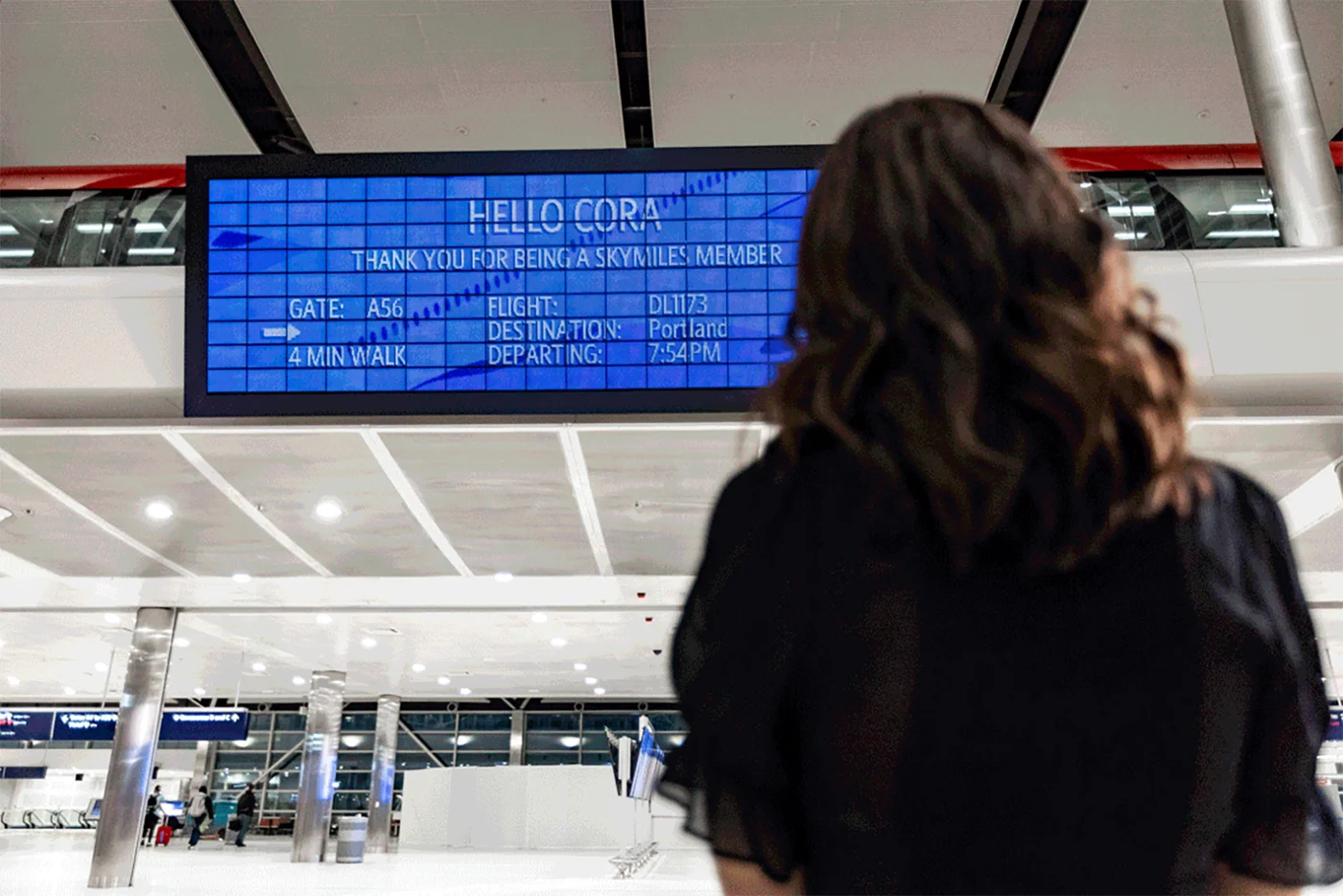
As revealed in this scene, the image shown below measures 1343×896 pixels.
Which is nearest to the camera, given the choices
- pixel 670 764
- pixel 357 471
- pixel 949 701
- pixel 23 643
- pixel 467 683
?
pixel 949 701

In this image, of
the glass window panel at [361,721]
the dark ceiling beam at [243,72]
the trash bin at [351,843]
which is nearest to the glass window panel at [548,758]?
the glass window panel at [361,721]

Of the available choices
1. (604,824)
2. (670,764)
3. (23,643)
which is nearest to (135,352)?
(670,764)

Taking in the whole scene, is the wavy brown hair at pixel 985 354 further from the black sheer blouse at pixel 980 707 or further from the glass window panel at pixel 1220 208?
the glass window panel at pixel 1220 208

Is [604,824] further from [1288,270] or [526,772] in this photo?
[1288,270]

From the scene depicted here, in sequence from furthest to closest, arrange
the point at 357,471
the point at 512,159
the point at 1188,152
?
the point at 1188,152
the point at 357,471
the point at 512,159

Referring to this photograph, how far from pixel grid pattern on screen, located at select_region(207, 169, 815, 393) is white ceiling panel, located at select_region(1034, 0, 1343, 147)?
7780 mm

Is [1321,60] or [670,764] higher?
[1321,60]

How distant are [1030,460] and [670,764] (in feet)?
1.22

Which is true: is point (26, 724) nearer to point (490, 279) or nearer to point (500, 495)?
point (500, 495)

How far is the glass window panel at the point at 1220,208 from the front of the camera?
20.7ft

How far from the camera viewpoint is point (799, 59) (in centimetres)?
1041

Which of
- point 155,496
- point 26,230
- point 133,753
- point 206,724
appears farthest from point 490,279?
point 206,724

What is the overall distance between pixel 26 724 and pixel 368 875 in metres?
11.1

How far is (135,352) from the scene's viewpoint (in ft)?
19.1
